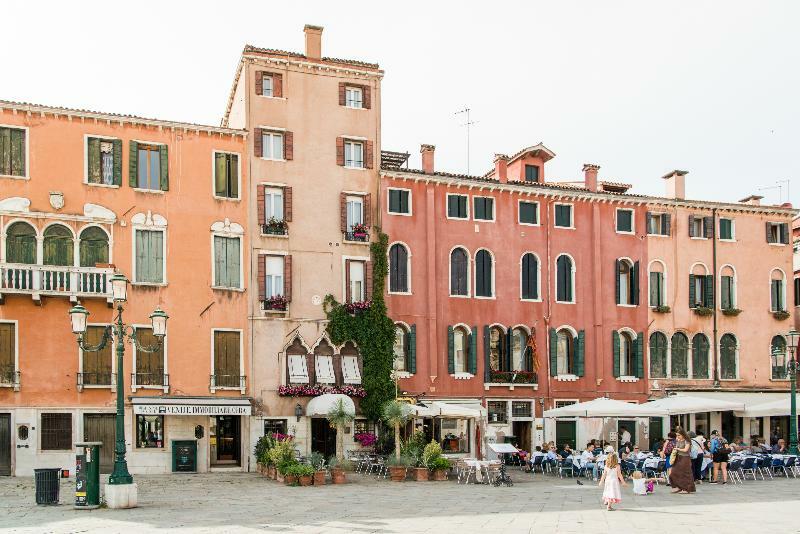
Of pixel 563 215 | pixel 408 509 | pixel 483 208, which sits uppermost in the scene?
pixel 483 208

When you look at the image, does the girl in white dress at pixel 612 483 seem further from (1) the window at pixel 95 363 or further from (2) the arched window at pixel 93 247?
(2) the arched window at pixel 93 247

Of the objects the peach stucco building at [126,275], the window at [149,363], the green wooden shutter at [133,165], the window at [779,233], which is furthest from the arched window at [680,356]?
the green wooden shutter at [133,165]

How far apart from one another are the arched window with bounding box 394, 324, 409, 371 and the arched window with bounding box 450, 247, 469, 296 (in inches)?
102

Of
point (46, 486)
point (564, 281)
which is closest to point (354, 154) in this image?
point (564, 281)

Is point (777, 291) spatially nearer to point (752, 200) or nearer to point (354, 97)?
point (752, 200)

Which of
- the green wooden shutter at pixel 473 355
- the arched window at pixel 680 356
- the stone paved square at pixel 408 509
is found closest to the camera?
the stone paved square at pixel 408 509

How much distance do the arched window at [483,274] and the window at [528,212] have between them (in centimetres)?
216

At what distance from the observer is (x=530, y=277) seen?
135ft

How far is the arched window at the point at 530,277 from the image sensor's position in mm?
40938

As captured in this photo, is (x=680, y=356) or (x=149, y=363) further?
(x=680, y=356)

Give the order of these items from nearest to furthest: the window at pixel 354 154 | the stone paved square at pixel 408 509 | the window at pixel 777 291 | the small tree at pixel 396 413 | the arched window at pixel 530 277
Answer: the stone paved square at pixel 408 509, the small tree at pixel 396 413, the window at pixel 354 154, the arched window at pixel 530 277, the window at pixel 777 291

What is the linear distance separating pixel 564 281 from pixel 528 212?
3.12 m

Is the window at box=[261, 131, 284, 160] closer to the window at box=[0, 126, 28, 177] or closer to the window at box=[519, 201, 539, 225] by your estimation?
the window at box=[0, 126, 28, 177]

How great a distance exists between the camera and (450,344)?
129 ft
